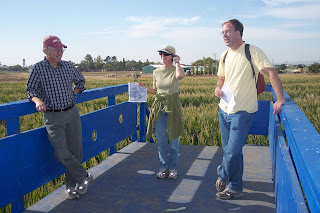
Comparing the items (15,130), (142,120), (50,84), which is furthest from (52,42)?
(142,120)

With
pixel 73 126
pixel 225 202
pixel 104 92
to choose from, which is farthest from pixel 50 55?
pixel 225 202

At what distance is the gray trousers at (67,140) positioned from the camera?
11.9ft

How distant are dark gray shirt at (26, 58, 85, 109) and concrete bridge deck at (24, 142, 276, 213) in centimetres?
104

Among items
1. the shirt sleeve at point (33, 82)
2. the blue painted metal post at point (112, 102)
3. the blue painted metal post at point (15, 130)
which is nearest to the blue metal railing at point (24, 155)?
the blue painted metal post at point (15, 130)

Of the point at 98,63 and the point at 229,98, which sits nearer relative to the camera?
the point at 229,98

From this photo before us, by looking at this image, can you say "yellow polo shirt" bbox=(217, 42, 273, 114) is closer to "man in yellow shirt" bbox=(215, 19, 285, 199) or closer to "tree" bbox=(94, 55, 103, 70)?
"man in yellow shirt" bbox=(215, 19, 285, 199)

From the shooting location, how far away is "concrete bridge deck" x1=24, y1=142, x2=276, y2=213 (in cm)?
361

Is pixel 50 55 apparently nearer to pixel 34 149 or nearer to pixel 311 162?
pixel 34 149

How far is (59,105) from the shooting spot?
11.8 feet

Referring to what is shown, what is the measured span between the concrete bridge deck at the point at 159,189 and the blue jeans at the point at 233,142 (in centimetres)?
25

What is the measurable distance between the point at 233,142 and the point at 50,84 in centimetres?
190

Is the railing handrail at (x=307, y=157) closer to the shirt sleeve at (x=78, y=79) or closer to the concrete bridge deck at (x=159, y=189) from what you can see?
the concrete bridge deck at (x=159, y=189)

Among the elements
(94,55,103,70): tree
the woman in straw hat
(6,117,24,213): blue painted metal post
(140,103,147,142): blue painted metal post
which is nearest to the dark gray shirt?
(6,117,24,213): blue painted metal post

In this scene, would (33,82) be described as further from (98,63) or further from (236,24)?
(98,63)
